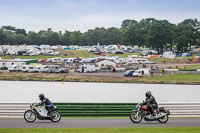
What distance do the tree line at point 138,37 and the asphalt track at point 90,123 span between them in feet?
307

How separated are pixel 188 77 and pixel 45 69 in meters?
24.8

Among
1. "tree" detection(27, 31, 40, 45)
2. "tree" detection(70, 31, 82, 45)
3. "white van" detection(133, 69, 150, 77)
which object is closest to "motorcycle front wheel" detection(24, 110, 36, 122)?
"white van" detection(133, 69, 150, 77)

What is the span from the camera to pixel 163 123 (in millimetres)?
17328

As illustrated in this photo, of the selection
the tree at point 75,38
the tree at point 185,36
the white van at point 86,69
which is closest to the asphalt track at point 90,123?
the white van at point 86,69

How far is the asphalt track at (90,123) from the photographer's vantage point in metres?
16.1

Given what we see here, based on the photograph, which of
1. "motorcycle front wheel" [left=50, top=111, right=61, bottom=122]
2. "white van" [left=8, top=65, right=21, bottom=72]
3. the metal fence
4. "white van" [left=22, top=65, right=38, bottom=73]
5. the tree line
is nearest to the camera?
"motorcycle front wheel" [left=50, top=111, right=61, bottom=122]

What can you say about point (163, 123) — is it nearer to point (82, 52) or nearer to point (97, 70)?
point (97, 70)

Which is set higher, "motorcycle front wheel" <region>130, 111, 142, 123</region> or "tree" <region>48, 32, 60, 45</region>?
"tree" <region>48, 32, 60, 45</region>

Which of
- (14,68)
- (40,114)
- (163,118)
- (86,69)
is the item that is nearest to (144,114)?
(163,118)

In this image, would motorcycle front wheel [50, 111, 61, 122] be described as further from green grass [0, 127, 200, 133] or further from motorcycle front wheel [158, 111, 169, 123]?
motorcycle front wheel [158, 111, 169, 123]

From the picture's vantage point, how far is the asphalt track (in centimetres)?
1612

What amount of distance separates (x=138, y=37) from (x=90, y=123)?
4603 inches

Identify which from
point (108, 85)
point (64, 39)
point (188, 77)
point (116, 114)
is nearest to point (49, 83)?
point (108, 85)

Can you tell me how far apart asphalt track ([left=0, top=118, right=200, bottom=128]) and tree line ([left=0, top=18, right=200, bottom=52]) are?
3683 inches
